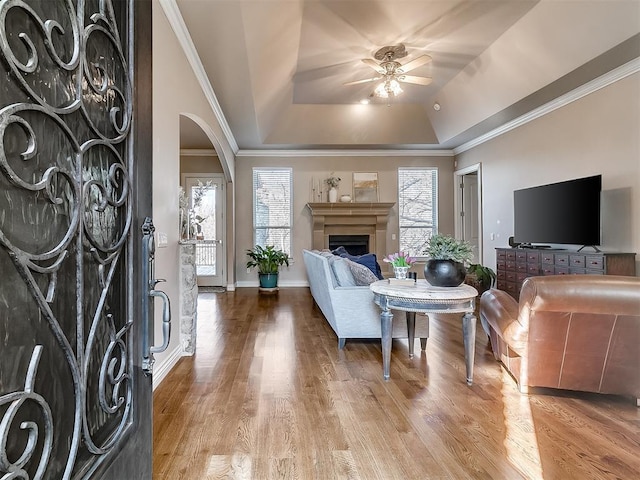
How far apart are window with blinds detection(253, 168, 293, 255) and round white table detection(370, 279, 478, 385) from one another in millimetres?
5213

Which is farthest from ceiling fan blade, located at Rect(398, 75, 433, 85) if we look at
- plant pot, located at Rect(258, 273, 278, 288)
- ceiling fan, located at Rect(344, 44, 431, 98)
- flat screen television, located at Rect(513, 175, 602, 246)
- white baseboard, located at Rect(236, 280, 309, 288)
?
white baseboard, located at Rect(236, 280, 309, 288)

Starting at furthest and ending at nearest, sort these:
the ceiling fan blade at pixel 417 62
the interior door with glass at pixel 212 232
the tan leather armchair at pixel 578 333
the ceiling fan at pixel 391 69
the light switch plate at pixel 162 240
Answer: the interior door with glass at pixel 212 232 → the ceiling fan at pixel 391 69 → the ceiling fan blade at pixel 417 62 → the light switch plate at pixel 162 240 → the tan leather armchair at pixel 578 333

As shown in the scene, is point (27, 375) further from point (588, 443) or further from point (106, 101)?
point (588, 443)

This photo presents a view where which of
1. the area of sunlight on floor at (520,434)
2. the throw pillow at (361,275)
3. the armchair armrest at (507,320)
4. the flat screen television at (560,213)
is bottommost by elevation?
the area of sunlight on floor at (520,434)

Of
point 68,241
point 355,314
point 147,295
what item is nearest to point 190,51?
point 355,314

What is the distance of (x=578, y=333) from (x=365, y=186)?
604 centimetres

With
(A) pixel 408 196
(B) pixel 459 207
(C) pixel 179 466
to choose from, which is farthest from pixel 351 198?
(C) pixel 179 466

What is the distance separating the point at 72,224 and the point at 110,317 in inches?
9.5

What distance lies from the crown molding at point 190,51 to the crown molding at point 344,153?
85.7 inches

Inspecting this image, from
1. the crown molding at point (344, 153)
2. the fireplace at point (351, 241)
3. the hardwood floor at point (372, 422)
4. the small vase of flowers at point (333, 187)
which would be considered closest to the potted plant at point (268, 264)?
the fireplace at point (351, 241)

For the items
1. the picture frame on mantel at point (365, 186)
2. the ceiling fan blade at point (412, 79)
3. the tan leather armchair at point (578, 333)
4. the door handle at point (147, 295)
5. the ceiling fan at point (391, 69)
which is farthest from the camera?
the picture frame on mantel at point (365, 186)

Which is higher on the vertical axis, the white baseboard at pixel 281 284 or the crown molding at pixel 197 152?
the crown molding at pixel 197 152

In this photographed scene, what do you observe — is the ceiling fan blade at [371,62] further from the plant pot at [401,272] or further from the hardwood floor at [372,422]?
the hardwood floor at [372,422]

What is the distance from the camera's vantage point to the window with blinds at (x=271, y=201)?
313 inches
